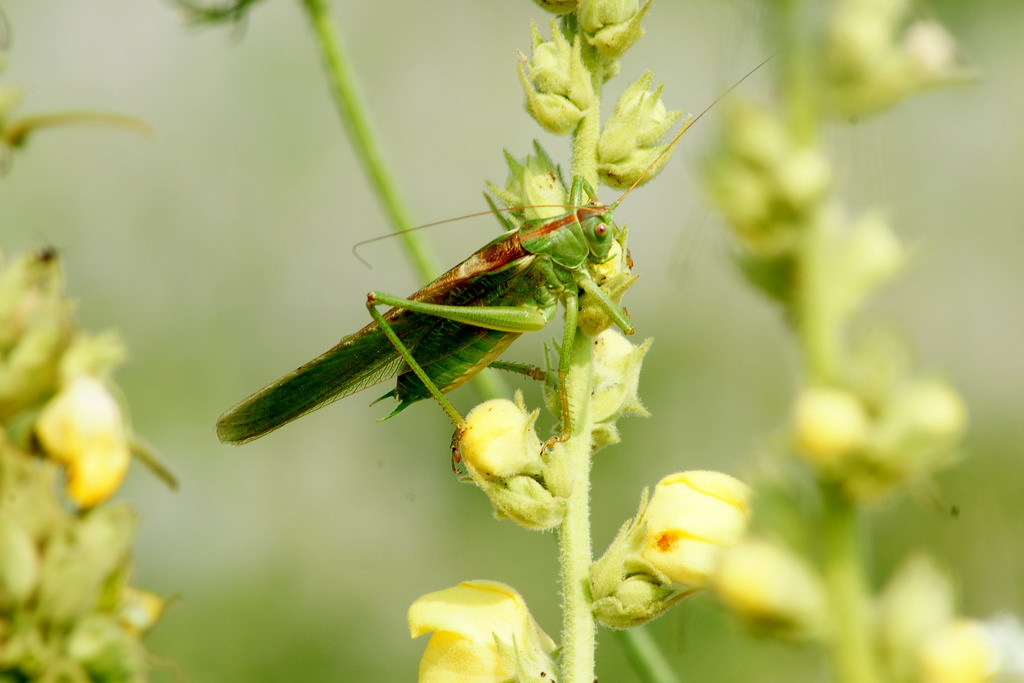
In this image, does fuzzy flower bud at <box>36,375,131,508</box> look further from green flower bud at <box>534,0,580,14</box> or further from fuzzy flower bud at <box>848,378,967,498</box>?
green flower bud at <box>534,0,580,14</box>

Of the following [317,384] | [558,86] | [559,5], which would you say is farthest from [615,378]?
[317,384]

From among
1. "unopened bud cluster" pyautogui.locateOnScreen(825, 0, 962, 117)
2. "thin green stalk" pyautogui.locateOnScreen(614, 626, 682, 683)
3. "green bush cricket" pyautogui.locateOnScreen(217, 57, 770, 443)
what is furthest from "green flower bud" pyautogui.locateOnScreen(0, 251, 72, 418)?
"green bush cricket" pyautogui.locateOnScreen(217, 57, 770, 443)

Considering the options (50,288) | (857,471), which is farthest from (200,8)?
(857,471)

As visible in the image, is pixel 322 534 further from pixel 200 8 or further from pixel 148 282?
pixel 200 8

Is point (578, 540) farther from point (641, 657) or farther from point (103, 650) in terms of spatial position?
point (103, 650)

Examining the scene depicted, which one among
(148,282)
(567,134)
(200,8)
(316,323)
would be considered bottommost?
(567,134)

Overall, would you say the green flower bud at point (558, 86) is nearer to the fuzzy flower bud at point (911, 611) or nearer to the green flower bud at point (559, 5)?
the green flower bud at point (559, 5)
